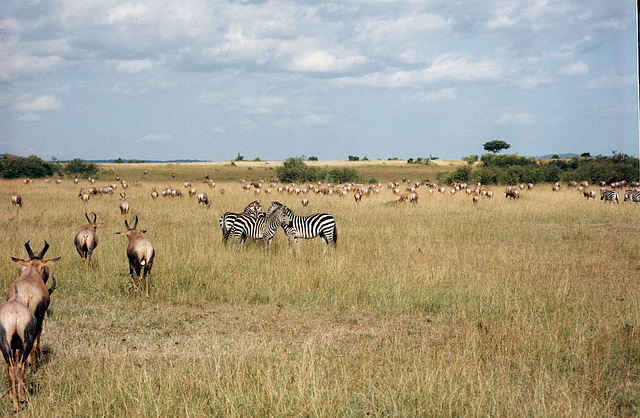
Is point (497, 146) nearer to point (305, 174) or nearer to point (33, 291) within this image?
point (305, 174)

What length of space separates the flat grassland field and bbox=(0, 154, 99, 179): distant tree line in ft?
159

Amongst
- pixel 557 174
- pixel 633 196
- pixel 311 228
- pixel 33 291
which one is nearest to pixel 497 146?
pixel 557 174

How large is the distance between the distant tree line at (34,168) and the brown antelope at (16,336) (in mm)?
60165

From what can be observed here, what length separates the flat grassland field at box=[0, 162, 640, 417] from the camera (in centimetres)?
534

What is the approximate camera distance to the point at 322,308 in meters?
9.30

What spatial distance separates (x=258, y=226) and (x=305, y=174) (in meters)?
43.4

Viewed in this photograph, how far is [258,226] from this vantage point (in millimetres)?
14352

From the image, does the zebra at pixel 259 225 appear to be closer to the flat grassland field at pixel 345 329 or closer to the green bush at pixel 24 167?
the flat grassland field at pixel 345 329

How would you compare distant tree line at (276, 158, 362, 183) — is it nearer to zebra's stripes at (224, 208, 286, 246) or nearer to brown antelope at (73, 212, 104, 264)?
zebra's stripes at (224, 208, 286, 246)

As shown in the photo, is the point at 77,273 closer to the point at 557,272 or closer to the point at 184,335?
the point at 184,335

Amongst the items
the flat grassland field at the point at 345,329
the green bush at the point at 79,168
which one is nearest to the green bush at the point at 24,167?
the green bush at the point at 79,168

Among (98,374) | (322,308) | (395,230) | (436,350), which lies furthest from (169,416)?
(395,230)

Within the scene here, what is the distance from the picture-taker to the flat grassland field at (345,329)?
5.34 meters

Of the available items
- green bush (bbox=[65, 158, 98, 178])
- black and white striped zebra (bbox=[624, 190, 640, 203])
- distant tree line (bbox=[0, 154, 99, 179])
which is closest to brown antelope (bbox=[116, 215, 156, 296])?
black and white striped zebra (bbox=[624, 190, 640, 203])
